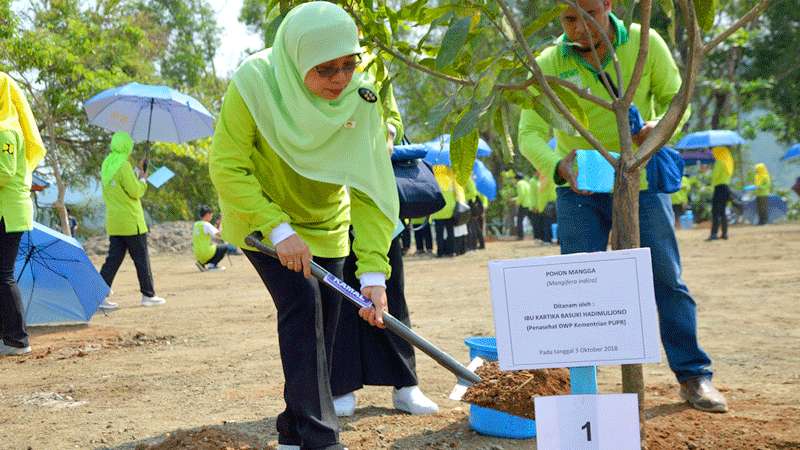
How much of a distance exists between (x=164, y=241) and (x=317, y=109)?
25494mm

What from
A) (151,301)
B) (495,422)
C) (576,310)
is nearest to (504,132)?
(576,310)

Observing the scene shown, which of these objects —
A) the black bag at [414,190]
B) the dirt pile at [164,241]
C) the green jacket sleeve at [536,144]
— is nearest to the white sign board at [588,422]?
the green jacket sleeve at [536,144]

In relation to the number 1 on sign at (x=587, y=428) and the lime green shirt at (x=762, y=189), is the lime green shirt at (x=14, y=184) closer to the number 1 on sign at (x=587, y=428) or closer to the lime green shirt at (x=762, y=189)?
the number 1 on sign at (x=587, y=428)

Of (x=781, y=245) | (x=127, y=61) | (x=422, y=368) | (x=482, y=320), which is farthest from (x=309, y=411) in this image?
(x=127, y=61)

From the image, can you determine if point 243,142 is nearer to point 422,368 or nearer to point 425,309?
point 422,368

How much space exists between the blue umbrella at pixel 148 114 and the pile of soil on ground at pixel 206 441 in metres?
7.57

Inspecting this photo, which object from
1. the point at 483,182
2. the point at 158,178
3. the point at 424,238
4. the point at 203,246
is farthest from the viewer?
the point at 424,238

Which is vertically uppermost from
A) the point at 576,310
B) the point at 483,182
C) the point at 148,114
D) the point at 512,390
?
the point at 148,114

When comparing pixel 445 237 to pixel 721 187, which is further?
pixel 721 187

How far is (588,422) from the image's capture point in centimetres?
256

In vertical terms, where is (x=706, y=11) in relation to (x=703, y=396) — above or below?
above

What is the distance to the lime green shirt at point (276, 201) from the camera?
3.12 meters

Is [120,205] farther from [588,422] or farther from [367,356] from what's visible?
[588,422]

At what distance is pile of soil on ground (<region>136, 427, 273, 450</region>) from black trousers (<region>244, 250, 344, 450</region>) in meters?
0.45
